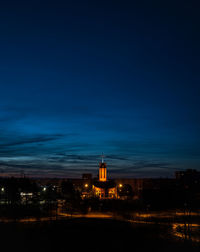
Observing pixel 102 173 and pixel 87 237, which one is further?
pixel 102 173

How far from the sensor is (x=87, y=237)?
2383 cm

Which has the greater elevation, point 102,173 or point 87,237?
point 102,173

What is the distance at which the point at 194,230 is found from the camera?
26781 mm

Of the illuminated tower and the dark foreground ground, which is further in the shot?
the illuminated tower

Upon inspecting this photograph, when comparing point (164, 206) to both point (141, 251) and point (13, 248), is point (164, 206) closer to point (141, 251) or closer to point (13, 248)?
point (141, 251)

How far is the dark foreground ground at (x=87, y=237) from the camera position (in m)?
20.6

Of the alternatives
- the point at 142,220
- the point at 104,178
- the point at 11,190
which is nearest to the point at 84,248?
the point at 142,220

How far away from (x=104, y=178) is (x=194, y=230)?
83966 mm

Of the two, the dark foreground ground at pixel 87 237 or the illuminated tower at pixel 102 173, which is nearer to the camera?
the dark foreground ground at pixel 87 237

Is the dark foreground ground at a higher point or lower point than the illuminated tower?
lower

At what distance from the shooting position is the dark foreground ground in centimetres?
2062

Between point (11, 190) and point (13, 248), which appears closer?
point (13, 248)

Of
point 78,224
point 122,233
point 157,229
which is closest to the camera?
point 122,233

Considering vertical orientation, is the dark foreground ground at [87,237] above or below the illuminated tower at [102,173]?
below
